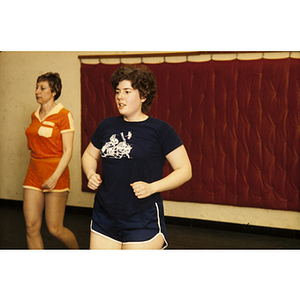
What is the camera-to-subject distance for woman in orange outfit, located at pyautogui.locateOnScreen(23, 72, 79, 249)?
2.30 meters

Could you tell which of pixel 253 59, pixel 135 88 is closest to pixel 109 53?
pixel 253 59

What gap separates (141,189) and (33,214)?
3.63ft

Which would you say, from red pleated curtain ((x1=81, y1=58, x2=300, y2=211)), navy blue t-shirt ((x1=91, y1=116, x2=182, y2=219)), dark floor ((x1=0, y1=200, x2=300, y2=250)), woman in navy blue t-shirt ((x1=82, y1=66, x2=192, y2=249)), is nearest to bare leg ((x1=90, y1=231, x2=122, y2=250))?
woman in navy blue t-shirt ((x1=82, y1=66, x2=192, y2=249))

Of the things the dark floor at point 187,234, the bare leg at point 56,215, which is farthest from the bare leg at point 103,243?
the dark floor at point 187,234

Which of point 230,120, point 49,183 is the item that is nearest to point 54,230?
point 49,183

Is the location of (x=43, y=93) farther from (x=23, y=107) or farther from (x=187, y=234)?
(x=187, y=234)

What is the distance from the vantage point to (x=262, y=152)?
3.16m

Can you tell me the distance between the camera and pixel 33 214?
→ 7.53 ft

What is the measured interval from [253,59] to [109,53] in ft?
4.34

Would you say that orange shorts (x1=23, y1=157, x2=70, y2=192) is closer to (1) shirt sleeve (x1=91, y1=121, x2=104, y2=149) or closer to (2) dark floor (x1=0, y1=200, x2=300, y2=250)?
(2) dark floor (x1=0, y1=200, x2=300, y2=250)

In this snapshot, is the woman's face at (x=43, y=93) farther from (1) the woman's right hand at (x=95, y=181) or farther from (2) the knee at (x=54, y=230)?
(1) the woman's right hand at (x=95, y=181)

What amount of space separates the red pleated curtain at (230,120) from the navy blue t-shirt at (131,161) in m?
1.47

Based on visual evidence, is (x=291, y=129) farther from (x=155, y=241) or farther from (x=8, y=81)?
(x=8, y=81)
